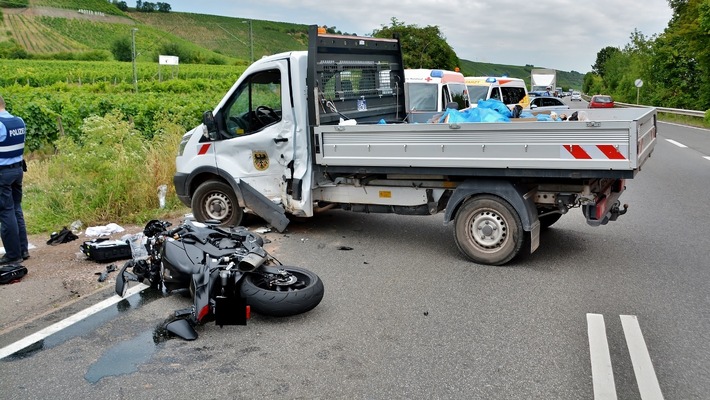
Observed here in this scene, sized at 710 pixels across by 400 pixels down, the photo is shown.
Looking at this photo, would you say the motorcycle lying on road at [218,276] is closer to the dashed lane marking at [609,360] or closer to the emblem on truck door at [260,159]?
the emblem on truck door at [260,159]

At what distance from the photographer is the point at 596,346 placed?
4.65 metres

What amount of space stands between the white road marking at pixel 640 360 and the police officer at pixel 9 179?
634 centimetres

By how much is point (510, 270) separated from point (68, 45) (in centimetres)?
11161

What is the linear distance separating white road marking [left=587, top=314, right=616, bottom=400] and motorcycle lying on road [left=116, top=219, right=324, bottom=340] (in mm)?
2198

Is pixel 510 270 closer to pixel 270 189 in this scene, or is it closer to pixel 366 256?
pixel 366 256

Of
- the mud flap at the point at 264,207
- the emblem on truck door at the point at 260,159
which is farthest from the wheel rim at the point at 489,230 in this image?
the emblem on truck door at the point at 260,159

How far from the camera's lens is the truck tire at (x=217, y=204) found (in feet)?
28.5

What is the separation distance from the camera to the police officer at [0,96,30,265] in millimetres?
7223

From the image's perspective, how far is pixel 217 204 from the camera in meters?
8.81

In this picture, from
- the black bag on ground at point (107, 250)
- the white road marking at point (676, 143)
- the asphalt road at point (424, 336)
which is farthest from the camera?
the white road marking at point (676, 143)

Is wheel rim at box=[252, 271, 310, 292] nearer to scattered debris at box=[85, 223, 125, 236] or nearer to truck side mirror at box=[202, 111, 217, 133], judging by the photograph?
truck side mirror at box=[202, 111, 217, 133]

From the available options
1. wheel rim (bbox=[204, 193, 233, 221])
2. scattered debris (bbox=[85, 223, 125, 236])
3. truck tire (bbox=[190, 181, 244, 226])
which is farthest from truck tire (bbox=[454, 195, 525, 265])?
scattered debris (bbox=[85, 223, 125, 236])

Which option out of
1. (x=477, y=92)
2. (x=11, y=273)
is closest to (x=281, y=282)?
(x=11, y=273)

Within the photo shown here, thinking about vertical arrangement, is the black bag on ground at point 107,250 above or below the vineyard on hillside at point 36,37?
below
